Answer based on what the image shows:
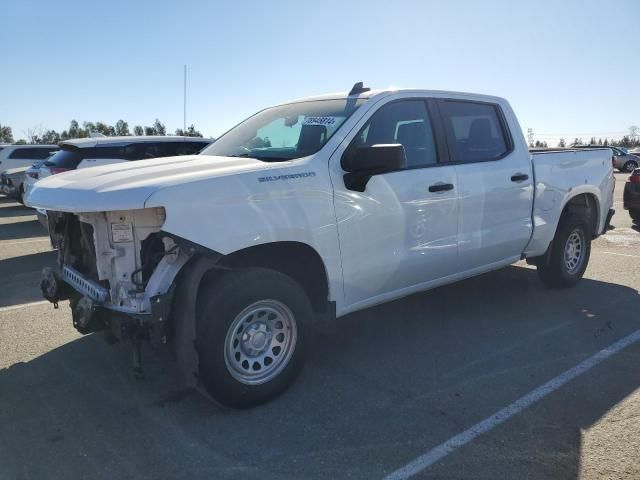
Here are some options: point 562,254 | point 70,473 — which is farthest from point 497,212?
point 70,473

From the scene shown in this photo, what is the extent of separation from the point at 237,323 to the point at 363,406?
985 mm

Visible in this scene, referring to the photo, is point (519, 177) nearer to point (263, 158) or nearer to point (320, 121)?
point (320, 121)

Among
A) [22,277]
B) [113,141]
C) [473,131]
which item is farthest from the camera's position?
[113,141]

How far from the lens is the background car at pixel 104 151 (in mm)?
9156

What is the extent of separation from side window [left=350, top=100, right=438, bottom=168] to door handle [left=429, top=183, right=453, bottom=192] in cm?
20

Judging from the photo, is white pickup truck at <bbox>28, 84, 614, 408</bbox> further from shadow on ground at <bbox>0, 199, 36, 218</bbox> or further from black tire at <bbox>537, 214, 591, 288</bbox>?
shadow on ground at <bbox>0, 199, 36, 218</bbox>

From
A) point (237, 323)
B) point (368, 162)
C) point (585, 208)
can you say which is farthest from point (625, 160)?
point (237, 323)

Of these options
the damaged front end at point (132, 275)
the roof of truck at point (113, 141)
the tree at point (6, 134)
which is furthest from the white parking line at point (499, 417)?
the tree at point (6, 134)

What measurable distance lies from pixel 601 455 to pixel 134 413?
8.99 feet

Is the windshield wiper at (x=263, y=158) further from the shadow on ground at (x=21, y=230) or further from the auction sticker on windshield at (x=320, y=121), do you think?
the shadow on ground at (x=21, y=230)

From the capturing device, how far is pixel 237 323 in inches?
129

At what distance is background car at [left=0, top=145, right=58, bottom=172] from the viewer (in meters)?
17.8

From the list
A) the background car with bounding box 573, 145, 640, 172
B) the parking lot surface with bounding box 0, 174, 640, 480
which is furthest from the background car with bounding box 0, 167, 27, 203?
the background car with bounding box 573, 145, 640, 172

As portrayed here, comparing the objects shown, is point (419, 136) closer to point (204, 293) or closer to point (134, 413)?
point (204, 293)
